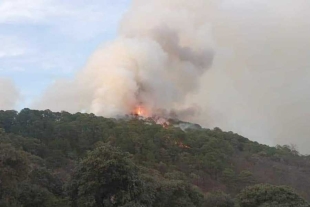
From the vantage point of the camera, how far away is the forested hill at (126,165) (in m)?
25.9

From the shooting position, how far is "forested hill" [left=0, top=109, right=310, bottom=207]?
25.9 meters

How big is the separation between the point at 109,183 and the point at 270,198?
1287 centimetres

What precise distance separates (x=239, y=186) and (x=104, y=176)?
1348 inches

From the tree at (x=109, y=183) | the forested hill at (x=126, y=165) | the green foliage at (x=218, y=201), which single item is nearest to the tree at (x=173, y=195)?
the forested hill at (x=126, y=165)

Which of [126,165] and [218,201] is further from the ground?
[126,165]

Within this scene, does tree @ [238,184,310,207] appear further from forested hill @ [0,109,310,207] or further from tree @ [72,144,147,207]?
tree @ [72,144,147,207]

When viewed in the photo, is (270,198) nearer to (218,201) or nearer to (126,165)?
(218,201)

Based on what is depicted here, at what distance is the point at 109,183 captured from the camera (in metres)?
25.9

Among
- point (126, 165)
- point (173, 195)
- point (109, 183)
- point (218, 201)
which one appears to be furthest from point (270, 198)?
point (109, 183)

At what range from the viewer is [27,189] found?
28109mm

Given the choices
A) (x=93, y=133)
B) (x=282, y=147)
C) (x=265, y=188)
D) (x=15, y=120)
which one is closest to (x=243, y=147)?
(x=282, y=147)

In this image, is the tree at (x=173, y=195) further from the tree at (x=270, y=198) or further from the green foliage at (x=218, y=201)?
the tree at (x=270, y=198)

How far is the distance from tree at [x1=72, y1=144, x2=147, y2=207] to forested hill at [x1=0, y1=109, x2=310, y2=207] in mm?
55

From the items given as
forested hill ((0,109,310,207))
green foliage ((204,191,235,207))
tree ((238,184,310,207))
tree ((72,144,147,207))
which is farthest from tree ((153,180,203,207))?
tree ((72,144,147,207))
